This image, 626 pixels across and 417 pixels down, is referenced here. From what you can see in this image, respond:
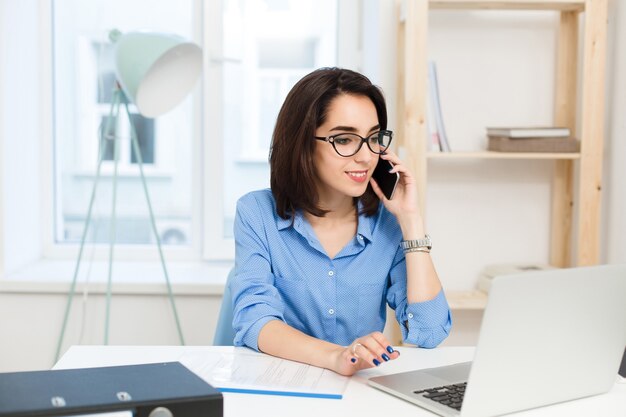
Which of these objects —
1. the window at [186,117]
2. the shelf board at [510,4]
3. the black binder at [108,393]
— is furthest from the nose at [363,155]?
the window at [186,117]

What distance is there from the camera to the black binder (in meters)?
1.09

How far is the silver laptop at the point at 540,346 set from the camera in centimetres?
126

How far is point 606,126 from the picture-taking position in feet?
9.77

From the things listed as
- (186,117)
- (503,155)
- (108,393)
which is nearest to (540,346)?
(108,393)

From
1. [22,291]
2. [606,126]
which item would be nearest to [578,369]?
[606,126]

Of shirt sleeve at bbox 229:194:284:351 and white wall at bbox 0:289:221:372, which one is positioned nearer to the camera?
shirt sleeve at bbox 229:194:284:351

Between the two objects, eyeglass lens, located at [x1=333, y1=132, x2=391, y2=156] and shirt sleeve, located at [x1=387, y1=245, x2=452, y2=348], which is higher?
eyeglass lens, located at [x1=333, y1=132, x2=391, y2=156]

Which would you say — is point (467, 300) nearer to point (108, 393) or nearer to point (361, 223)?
point (361, 223)

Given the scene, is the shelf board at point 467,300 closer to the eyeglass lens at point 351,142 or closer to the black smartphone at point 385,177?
the black smartphone at point 385,177

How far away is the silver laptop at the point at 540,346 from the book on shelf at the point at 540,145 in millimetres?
1448

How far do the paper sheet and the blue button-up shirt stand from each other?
0.95ft

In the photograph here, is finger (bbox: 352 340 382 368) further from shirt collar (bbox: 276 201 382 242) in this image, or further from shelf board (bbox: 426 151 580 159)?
shelf board (bbox: 426 151 580 159)

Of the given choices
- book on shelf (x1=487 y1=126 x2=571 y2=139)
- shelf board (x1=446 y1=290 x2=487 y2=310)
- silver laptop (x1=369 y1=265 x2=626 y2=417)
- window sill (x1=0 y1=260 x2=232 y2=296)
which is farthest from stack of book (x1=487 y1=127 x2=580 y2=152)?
silver laptop (x1=369 y1=265 x2=626 y2=417)

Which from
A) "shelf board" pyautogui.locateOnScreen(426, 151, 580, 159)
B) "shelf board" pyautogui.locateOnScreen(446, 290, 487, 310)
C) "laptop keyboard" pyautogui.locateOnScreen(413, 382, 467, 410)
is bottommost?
"shelf board" pyautogui.locateOnScreen(446, 290, 487, 310)
